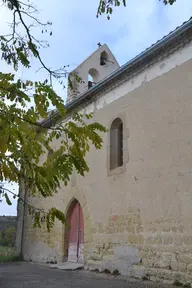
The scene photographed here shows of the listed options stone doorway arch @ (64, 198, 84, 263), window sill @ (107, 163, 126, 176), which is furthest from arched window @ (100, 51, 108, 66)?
window sill @ (107, 163, 126, 176)

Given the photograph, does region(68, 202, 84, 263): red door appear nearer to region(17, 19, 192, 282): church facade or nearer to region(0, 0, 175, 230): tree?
region(17, 19, 192, 282): church facade

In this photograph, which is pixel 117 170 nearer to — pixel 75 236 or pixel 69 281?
pixel 69 281

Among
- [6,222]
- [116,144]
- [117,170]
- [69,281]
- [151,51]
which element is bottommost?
[69,281]

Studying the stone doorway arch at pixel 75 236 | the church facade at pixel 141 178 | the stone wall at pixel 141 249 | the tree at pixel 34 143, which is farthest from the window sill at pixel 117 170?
the tree at pixel 34 143

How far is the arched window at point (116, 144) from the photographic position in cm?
851

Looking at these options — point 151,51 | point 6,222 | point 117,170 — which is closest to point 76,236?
point 117,170

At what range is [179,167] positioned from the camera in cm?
634

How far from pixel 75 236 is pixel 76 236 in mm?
51

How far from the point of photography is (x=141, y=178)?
7.24 m

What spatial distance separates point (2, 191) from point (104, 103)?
682 cm

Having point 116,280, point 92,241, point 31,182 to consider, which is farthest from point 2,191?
point 92,241

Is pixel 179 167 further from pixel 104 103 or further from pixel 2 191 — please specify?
pixel 2 191

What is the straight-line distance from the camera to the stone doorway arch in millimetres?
9344

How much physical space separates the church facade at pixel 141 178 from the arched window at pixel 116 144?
3cm
